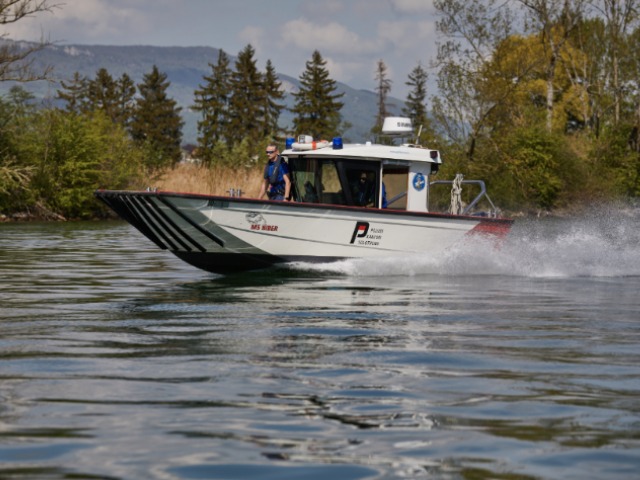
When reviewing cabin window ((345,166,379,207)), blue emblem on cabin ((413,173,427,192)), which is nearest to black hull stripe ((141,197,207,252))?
cabin window ((345,166,379,207))

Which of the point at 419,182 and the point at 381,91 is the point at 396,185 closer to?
the point at 419,182

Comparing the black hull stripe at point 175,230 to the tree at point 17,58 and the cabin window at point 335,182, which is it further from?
the tree at point 17,58

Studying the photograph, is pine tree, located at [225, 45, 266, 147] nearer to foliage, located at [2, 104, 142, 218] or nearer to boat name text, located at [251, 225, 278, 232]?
foliage, located at [2, 104, 142, 218]

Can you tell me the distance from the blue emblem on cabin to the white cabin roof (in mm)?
255

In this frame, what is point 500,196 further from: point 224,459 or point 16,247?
point 224,459

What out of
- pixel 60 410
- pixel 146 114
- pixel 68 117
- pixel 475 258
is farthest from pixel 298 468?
pixel 146 114

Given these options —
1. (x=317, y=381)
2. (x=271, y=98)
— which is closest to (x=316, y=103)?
(x=271, y=98)

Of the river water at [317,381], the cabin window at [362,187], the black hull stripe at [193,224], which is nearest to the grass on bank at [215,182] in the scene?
the cabin window at [362,187]

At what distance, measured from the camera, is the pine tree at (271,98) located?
328ft

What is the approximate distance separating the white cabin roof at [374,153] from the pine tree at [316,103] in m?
80.0

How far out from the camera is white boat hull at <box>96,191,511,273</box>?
15961 millimetres

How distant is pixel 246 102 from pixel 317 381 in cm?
9330

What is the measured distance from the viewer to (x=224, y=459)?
5422 millimetres

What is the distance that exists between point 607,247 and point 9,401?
1781cm
